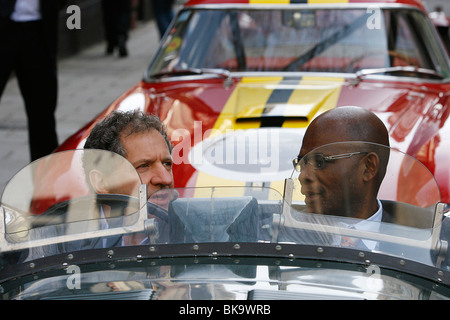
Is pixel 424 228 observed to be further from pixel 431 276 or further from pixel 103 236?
A: pixel 103 236

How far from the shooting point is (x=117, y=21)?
11305mm

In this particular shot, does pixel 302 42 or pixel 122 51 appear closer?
pixel 302 42

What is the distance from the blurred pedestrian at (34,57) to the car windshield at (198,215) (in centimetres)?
326

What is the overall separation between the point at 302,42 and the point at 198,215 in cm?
283

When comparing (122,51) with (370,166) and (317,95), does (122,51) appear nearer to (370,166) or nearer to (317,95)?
(317,95)

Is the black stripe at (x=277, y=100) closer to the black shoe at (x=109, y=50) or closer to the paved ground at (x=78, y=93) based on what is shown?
the paved ground at (x=78, y=93)

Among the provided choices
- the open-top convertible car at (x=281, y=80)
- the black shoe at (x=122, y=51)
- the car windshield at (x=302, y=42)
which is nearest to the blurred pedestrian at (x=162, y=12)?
the black shoe at (x=122, y=51)

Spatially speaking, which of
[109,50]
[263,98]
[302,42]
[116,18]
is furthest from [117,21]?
[263,98]

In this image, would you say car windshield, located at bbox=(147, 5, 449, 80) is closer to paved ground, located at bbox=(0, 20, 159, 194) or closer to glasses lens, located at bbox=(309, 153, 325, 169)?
paved ground, located at bbox=(0, 20, 159, 194)

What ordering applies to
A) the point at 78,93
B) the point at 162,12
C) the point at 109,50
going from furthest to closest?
1. the point at 109,50
2. the point at 162,12
3. the point at 78,93
